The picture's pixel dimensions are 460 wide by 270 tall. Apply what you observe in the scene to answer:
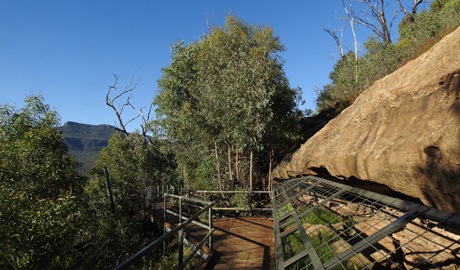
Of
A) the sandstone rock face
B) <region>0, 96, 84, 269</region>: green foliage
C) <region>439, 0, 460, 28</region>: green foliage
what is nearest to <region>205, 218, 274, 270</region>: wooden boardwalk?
the sandstone rock face

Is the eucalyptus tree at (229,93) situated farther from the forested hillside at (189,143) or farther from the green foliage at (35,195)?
the green foliage at (35,195)

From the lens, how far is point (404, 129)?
3734 millimetres

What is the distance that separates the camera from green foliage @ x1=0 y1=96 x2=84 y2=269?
21.5 ft

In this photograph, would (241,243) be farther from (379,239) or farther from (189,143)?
(189,143)

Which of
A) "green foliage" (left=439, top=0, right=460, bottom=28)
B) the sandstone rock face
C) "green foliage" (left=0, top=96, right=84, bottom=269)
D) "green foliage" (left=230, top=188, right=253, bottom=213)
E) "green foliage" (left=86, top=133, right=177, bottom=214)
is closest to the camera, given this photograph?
the sandstone rock face

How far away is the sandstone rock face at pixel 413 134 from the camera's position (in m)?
2.80

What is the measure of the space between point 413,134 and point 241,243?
5.10 metres

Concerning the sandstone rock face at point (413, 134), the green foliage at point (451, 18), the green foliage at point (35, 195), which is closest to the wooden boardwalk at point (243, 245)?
the sandstone rock face at point (413, 134)

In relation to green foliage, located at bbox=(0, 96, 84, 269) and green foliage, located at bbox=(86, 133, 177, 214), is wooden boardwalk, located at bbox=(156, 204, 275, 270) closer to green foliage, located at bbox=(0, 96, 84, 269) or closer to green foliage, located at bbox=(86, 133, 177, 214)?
green foliage, located at bbox=(0, 96, 84, 269)

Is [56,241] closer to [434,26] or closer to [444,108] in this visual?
[444,108]

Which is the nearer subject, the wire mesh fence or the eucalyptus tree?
the wire mesh fence

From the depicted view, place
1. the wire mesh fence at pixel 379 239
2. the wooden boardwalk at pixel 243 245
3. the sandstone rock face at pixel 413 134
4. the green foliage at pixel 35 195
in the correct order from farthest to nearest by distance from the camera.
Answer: the green foliage at pixel 35 195 < the wooden boardwalk at pixel 243 245 < the sandstone rock face at pixel 413 134 < the wire mesh fence at pixel 379 239

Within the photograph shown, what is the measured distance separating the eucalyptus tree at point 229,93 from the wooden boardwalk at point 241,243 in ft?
Answer: 10.4

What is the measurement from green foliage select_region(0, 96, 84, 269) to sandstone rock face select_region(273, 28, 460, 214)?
6.86 m
